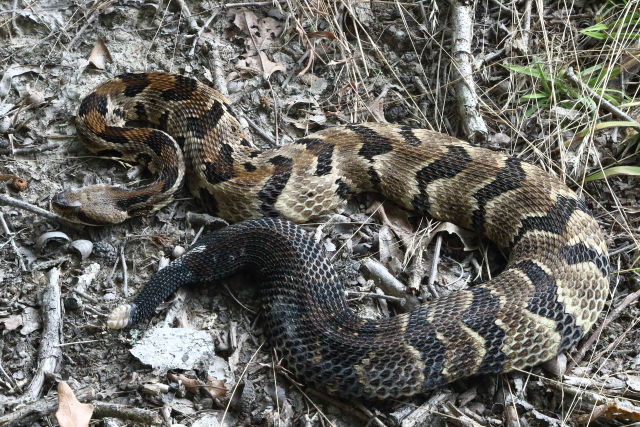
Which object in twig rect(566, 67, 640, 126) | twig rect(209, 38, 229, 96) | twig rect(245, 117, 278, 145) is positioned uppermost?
twig rect(566, 67, 640, 126)

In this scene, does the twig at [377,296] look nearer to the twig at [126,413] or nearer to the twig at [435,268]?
the twig at [435,268]

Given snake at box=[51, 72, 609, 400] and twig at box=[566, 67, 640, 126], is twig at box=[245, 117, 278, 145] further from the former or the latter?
twig at box=[566, 67, 640, 126]

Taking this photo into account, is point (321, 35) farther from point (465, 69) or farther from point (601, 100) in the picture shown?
point (601, 100)

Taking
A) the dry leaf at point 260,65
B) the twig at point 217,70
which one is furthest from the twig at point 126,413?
the dry leaf at point 260,65

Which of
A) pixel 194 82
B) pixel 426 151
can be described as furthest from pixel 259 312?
pixel 194 82

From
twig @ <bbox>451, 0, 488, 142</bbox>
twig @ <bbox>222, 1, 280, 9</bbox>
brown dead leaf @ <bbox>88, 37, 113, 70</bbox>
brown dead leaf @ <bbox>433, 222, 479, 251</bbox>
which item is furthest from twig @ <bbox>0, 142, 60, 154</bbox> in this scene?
twig @ <bbox>451, 0, 488, 142</bbox>

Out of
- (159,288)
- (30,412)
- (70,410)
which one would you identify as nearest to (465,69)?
(159,288)
